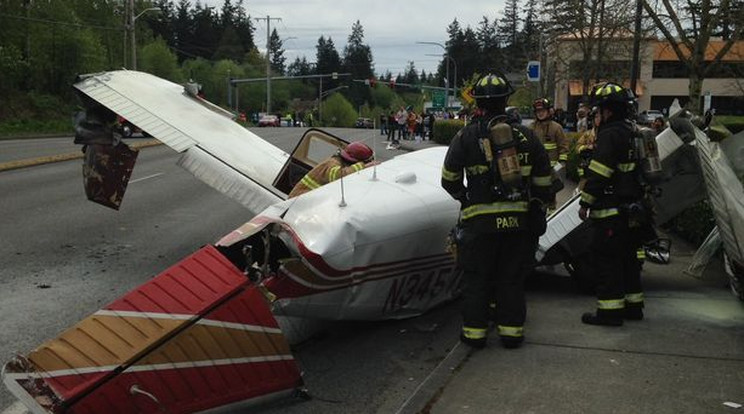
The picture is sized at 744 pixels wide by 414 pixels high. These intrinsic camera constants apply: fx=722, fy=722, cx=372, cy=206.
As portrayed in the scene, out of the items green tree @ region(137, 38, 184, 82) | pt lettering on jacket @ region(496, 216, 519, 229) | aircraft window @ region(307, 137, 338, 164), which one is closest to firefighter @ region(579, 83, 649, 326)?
pt lettering on jacket @ region(496, 216, 519, 229)

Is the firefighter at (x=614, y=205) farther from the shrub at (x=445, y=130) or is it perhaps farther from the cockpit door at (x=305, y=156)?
the shrub at (x=445, y=130)

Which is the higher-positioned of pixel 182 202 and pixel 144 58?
pixel 144 58

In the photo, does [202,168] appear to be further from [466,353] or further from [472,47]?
[472,47]

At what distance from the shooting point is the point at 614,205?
17.8 feet

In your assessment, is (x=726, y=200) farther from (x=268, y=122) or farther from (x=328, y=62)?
(x=328, y=62)

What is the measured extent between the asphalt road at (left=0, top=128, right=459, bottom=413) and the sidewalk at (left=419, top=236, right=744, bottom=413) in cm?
50

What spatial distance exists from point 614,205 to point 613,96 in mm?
822

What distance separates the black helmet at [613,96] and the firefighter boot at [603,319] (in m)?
1.58

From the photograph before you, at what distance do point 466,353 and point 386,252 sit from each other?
851 millimetres

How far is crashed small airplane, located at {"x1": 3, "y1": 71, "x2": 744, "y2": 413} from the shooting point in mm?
3369

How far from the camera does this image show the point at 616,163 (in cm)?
541

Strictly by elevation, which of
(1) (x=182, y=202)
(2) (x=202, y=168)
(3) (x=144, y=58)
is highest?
(3) (x=144, y=58)

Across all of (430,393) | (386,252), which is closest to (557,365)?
(430,393)

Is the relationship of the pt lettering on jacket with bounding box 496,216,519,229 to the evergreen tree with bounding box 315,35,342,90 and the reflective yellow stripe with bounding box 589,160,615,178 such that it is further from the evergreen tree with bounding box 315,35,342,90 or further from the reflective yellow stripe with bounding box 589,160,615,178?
the evergreen tree with bounding box 315,35,342,90
